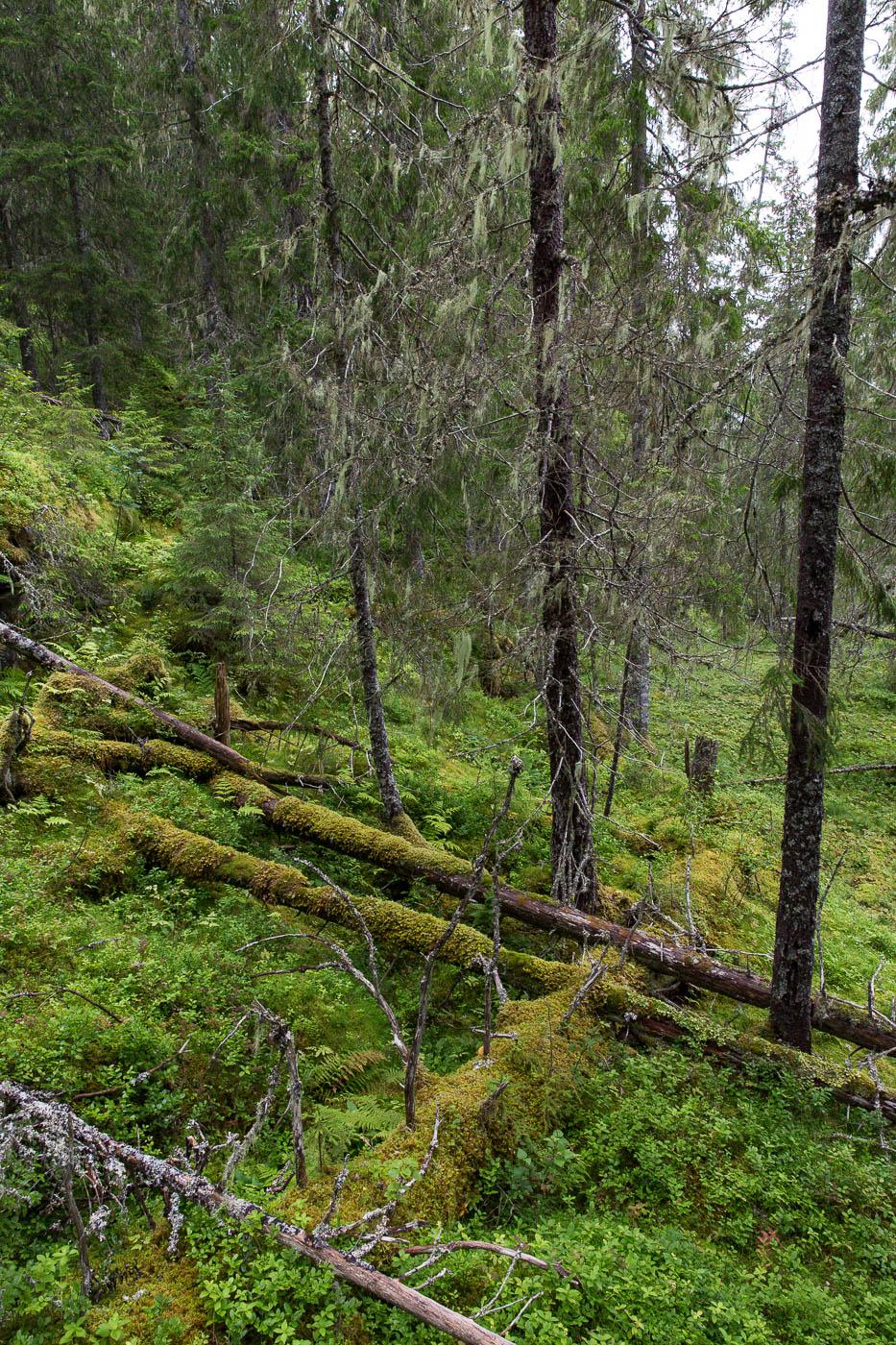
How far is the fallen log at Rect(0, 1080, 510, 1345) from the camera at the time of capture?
8.47ft

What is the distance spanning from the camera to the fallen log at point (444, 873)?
20.2ft

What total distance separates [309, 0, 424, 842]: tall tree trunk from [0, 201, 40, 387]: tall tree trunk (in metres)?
14.6

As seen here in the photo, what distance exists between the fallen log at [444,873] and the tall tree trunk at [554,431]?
0.55 meters

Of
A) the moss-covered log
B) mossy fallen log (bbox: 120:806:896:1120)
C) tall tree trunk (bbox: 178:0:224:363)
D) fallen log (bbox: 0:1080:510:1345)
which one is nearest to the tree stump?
mossy fallen log (bbox: 120:806:896:1120)

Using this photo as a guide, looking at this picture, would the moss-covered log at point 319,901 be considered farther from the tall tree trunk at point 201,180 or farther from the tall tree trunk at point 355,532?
the tall tree trunk at point 201,180

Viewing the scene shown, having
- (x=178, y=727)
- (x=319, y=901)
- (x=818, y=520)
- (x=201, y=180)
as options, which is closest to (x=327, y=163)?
(x=818, y=520)

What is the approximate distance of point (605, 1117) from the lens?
4.44m

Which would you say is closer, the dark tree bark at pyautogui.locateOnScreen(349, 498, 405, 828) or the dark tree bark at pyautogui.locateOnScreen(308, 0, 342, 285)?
the dark tree bark at pyautogui.locateOnScreen(308, 0, 342, 285)

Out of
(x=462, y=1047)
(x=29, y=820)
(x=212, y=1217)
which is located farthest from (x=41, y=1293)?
(x=29, y=820)

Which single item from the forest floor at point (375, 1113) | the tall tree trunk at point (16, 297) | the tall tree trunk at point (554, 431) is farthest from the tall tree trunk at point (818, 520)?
the tall tree trunk at point (16, 297)

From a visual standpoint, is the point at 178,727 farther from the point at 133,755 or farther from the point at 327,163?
the point at 327,163

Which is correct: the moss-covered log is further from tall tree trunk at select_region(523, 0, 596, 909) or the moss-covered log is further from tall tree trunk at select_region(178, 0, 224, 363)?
tall tree trunk at select_region(178, 0, 224, 363)

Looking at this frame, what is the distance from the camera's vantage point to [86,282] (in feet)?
58.5

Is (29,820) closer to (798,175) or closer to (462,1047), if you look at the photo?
(462,1047)
